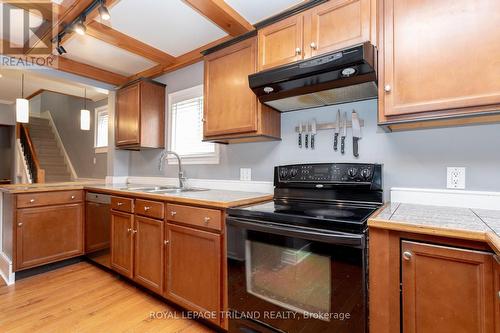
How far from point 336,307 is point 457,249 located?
53 centimetres

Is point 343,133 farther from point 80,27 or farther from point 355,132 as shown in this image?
point 80,27

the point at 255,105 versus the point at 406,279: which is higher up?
the point at 255,105

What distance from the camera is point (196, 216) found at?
5.41ft

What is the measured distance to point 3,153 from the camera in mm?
6797

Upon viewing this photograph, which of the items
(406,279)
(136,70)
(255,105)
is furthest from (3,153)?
(406,279)

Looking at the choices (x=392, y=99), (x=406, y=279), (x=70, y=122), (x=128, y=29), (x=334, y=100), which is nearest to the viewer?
(x=406, y=279)

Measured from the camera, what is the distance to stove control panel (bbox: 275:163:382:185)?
1.53 metres

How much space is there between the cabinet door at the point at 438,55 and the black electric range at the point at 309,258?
49 cm

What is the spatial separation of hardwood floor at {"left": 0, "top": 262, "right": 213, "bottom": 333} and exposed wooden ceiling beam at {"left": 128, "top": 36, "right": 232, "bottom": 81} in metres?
2.32

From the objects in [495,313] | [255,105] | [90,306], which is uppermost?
[255,105]

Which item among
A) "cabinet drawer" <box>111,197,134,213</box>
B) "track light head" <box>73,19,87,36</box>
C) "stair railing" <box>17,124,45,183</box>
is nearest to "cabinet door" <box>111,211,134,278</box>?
"cabinet drawer" <box>111,197,134,213</box>

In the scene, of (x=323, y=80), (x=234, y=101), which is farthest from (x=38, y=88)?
(x=323, y=80)

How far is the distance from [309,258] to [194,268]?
855 mm

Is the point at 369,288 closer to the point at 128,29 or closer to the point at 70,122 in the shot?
the point at 128,29
